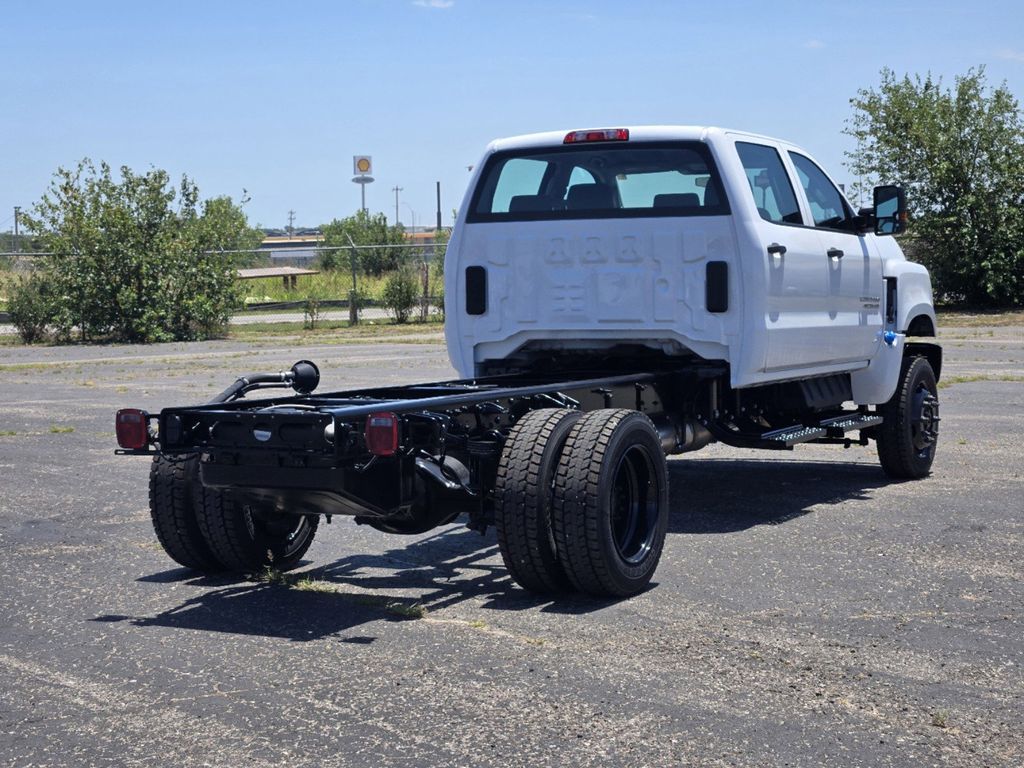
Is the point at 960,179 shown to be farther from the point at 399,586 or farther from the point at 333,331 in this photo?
the point at 399,586

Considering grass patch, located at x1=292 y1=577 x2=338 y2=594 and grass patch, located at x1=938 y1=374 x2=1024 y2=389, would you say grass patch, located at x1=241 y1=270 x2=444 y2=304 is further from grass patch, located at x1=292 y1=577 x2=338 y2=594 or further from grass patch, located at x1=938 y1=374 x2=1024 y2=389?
grass patch, located at x1=292 y1=577 x2=338 y2=594

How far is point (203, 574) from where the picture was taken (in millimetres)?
7055

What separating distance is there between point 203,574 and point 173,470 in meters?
0.61

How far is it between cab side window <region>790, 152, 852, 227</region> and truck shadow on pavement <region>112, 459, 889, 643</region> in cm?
189

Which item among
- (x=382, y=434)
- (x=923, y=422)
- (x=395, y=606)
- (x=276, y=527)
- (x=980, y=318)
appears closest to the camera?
(x=382, y=434)

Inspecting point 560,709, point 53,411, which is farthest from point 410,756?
point 53,411

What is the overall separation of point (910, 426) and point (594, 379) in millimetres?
3501

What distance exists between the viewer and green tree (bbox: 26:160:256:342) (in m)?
29.4

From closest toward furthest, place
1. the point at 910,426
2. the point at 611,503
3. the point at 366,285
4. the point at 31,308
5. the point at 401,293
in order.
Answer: the point at 611,503 < the point at 910,426 < the point at 31,308 < the point at 401,293 < the point at 366,285

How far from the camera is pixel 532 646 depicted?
5598 millimetres

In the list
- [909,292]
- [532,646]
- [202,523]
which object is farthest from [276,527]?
[909,292]

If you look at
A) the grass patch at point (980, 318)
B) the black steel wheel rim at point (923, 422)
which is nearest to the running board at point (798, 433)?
the black steel wheel rim at point (923, 422)

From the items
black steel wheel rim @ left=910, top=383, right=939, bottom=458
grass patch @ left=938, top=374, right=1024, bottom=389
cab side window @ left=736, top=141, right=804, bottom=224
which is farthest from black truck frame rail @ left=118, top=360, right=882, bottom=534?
grass patch @ left=938, top=374, right=1024, bottom=389

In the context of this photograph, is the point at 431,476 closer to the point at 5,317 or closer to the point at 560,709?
the point at 560,709
